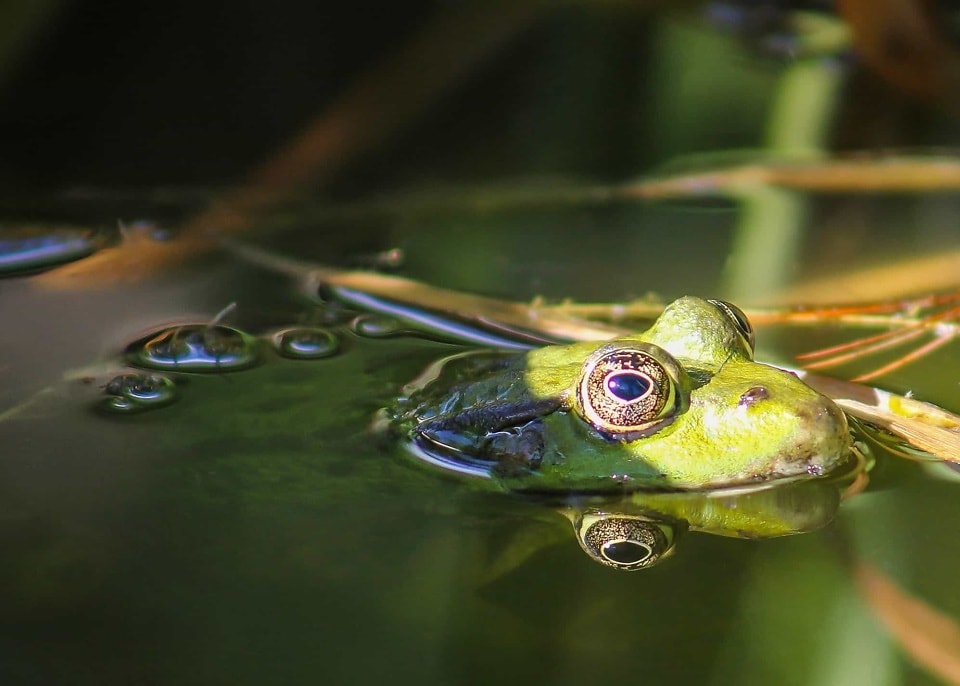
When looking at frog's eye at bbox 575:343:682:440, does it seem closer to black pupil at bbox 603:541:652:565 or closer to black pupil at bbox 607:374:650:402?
black pupil at bbox 607:374:650:402

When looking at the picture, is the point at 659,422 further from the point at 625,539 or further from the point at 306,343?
the point at 306,343

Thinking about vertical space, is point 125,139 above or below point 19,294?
above

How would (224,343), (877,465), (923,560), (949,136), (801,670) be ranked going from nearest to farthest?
(801,670) < (923,560) < (877,465) < (224,343) < (949,136)

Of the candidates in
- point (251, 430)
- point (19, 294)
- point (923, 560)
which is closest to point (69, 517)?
point (251, 430)

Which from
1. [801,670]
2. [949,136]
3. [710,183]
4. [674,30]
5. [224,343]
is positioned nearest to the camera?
[801,670]

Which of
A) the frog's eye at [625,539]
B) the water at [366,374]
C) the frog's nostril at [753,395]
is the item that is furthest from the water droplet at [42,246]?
the frog's nostril at [753,395]

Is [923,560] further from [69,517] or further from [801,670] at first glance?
[69,517]

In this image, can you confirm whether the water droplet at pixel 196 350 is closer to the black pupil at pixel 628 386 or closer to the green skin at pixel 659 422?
the green skin at pixel 659 422

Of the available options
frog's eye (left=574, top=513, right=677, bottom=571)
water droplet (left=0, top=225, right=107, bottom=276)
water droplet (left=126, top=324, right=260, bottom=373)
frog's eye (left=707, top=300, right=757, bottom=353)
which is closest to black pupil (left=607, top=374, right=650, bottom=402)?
frog's eye (left=574, top=513, right=677, bottom=571)
